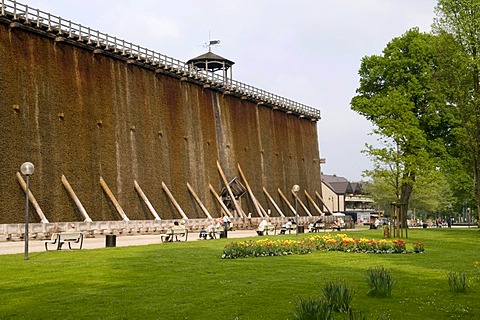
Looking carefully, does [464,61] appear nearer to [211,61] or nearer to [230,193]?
[230,193]

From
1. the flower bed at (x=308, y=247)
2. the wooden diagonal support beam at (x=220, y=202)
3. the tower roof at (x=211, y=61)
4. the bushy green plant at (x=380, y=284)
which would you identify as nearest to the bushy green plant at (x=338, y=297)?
the bushy green plant at (x=380, y=284)

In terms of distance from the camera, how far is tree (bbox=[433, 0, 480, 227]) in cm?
3716

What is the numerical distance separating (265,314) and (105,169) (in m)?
30.4

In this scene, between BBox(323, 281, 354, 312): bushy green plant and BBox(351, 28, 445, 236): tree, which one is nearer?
BBox(323, 281, 354, 312): bushy green plant

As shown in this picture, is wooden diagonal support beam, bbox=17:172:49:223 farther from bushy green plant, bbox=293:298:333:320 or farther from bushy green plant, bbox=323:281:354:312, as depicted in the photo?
bushy green plant, bbox=293:298:333:320

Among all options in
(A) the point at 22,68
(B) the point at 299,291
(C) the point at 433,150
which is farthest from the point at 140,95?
(B) the point at 299,291

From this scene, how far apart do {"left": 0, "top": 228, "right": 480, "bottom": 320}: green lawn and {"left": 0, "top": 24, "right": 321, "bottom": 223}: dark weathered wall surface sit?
50.3ft

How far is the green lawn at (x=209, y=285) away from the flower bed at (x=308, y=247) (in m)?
0.62

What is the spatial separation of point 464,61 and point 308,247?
22.3 meters

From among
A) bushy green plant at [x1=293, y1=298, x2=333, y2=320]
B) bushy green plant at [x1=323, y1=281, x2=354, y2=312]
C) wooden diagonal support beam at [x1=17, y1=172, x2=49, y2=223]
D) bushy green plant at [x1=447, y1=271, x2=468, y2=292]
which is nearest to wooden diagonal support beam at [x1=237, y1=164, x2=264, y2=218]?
wooden diagonal support beam at [x1=17, y1=172, x2=49, y2=223]

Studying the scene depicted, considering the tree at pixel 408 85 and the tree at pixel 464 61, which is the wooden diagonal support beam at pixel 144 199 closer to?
the tree at pixel 408 85

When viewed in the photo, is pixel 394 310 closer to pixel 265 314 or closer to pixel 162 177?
pixel 265 314

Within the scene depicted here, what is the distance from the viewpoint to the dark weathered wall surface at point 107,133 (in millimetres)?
33125

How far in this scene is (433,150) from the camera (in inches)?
1726
